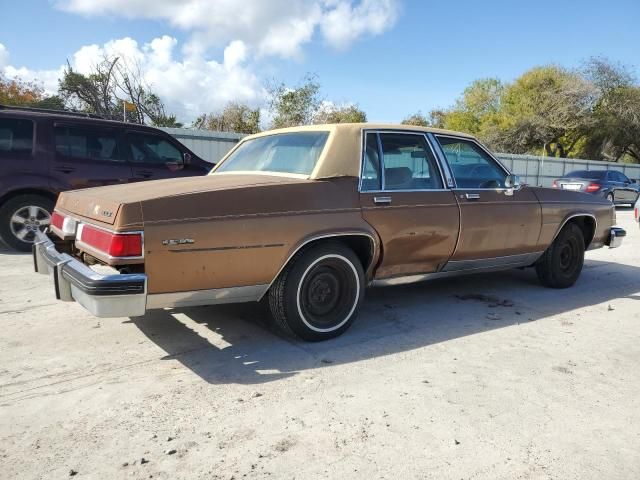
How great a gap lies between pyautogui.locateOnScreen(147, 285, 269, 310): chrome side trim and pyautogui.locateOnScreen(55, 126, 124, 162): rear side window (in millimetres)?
4651

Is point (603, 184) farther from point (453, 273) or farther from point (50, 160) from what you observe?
point (50, 160)

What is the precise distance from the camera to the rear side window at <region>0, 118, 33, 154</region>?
6.46m

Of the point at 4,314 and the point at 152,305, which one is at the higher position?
the point at 152,305

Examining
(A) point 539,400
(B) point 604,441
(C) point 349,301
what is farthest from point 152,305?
(B) point 604,441

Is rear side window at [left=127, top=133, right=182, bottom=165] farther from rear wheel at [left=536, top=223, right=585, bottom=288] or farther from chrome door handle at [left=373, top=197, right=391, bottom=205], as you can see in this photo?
rear wheel at [left=536, top=223, right=585, bottom=288]

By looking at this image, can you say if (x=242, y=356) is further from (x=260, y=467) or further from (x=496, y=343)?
(x=496, y=343)

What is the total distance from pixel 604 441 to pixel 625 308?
2908 millimetres

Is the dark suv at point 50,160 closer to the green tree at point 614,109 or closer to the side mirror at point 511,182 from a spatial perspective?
the side mirror at point 511,182

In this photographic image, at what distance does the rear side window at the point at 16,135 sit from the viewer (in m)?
6.46

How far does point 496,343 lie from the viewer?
12.7ft

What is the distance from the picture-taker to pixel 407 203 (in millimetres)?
4070

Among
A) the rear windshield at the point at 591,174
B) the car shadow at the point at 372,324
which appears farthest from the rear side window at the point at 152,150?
the rear windshield at the point at 591,174

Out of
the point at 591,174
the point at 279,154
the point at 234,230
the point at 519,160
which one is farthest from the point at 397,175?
the point at 519,160

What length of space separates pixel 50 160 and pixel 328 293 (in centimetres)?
480
